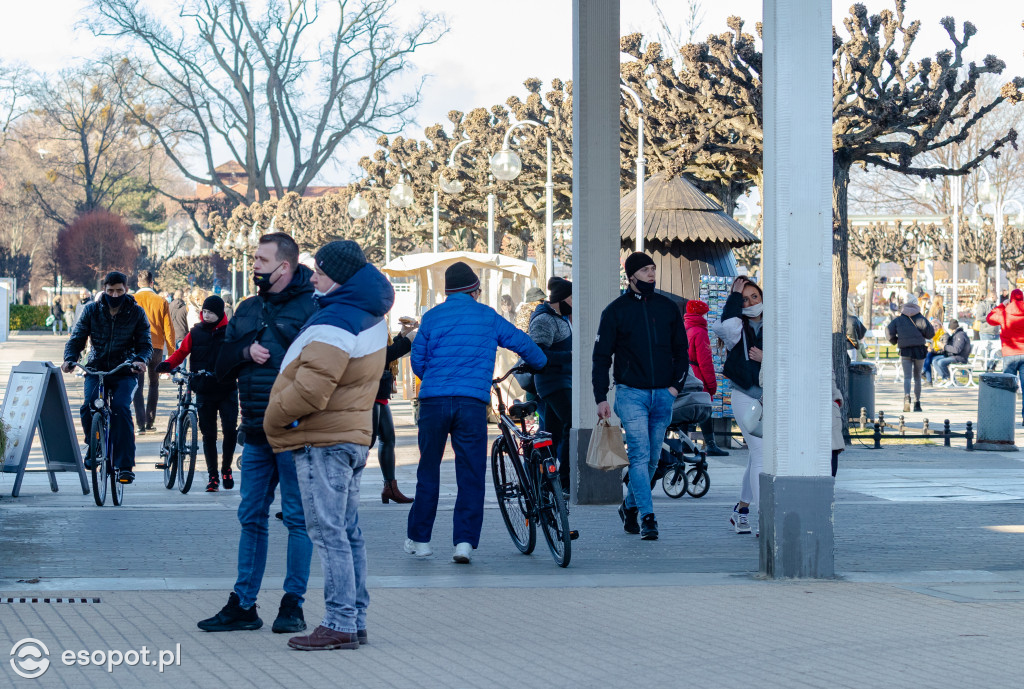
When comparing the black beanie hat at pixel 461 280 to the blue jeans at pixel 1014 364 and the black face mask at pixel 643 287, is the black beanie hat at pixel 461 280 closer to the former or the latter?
the black face mask at pixel 643 287

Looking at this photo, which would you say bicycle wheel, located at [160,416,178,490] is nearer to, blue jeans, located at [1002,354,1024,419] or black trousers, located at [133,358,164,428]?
black trousers, located at [133,358,164,428]

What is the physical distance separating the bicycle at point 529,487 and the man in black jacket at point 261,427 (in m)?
2.19

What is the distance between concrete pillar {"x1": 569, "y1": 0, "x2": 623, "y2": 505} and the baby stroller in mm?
745

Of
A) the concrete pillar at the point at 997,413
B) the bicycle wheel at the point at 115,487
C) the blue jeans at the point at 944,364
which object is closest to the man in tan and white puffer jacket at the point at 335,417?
the bicycle wheel at the point at 115,487

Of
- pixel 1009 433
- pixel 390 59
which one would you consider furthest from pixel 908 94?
pixel 390 59

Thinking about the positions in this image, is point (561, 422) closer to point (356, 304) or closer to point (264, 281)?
point (264, 281)

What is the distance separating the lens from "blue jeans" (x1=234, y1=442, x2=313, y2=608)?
20.7 feet

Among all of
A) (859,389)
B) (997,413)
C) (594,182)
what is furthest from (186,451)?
(859,389)

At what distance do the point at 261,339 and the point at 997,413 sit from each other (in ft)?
39.8

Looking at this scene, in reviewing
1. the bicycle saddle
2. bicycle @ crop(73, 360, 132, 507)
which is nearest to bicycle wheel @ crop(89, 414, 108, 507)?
bicycle @ crop(73, 360, 132, 507)

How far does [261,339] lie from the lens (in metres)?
6.41

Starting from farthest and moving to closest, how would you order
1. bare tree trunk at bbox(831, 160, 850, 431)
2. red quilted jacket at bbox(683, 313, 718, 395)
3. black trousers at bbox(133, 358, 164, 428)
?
bare tree trunk at bbox(831, 160, 850, 431) → black trousers at bbox(133, 358, 164, 428) → red quilted jacket at bbox(683, 313, 718, 395)

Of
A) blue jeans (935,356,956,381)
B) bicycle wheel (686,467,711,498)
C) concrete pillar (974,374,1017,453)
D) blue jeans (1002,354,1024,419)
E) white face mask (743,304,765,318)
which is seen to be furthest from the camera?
blue jeans (935,356,956,381)

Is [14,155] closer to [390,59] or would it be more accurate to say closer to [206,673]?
[390,59]
